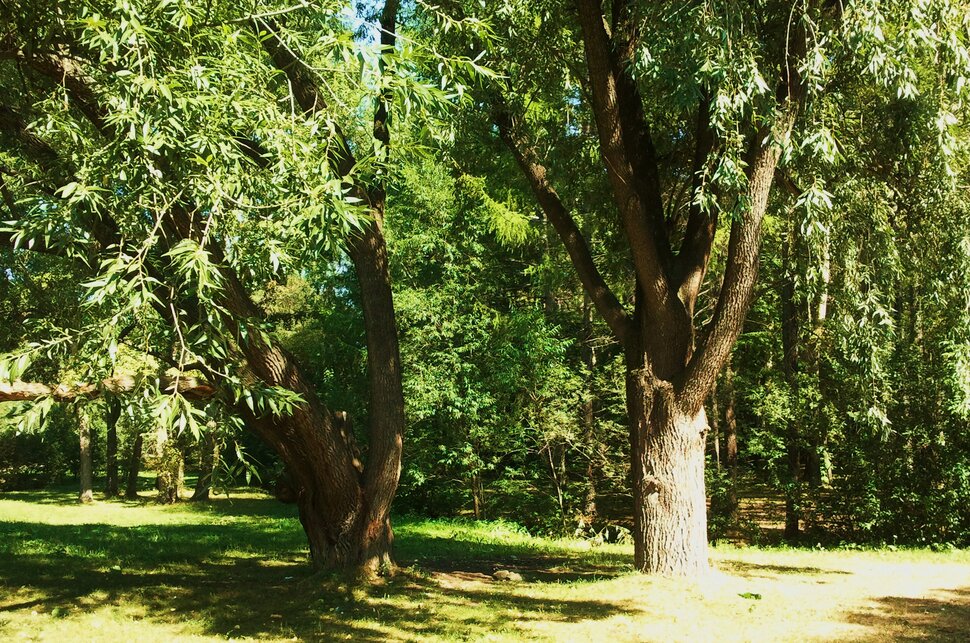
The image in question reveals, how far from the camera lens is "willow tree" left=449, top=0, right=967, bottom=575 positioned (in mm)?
6469

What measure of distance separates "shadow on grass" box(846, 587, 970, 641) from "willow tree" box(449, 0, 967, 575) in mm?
1736

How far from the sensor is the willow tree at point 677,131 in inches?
255

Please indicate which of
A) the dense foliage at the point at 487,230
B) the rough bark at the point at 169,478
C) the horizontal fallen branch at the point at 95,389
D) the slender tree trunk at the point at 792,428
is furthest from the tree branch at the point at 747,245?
the rough bark at the point at 169,478

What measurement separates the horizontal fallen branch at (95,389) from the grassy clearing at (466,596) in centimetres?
195

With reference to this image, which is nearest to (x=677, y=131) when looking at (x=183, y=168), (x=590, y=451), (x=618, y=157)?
(x=618, y=157)

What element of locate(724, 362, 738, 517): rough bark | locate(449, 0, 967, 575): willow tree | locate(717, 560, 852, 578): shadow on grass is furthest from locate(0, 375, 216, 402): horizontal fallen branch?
locate(724, 362, 738, 517): rough bark

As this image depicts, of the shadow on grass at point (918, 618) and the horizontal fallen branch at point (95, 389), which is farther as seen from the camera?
the shadow on grass at point (918, 618)

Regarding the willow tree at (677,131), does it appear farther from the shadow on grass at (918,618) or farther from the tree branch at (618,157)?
the shadow on grass at (918,618)

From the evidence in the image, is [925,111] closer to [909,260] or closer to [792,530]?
[909,260]

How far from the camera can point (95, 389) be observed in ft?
16.2

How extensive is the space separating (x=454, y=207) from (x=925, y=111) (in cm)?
1353

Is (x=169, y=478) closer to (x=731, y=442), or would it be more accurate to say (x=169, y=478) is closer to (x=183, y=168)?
(x=731, y=442)

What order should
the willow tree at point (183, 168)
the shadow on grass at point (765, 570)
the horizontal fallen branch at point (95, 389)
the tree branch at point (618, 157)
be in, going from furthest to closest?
the shadow on grass at point (765, 570) → the tree branch at point (618, 157) → the horizontal fallen branch at point (95, 389) → the willow tree at point (183, 168)

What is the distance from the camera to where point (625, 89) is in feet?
27.1
